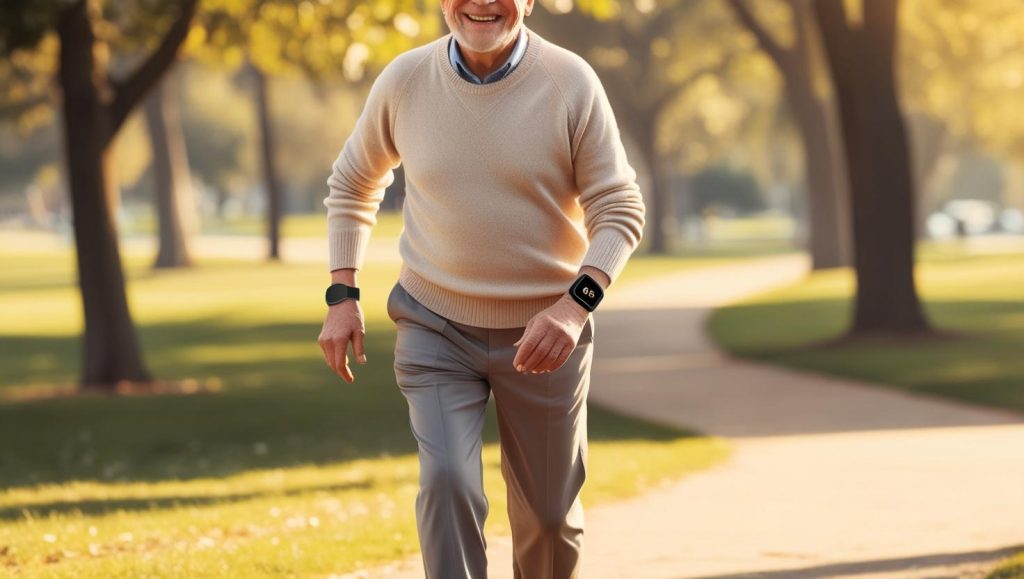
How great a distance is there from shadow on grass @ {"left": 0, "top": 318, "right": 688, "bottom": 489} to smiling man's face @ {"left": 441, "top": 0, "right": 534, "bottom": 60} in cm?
687

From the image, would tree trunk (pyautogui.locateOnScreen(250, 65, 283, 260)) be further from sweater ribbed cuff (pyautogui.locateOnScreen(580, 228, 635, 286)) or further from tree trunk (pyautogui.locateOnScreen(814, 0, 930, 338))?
sweater ribbed cuff (pyautogui.locateOnScreen(580, 228, 635, 286))

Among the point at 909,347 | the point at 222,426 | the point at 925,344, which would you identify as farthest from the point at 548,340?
the point at 925,344

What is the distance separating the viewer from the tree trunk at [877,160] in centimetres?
1861

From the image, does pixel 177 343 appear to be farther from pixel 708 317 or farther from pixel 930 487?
pixel 930 487

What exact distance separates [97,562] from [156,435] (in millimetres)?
6809

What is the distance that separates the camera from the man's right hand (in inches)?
176

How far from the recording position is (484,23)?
4.32m

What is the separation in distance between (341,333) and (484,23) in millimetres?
910

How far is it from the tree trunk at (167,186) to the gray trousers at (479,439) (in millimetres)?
38665

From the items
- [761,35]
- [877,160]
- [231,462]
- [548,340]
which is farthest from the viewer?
[761,35]

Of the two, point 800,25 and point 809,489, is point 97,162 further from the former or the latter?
point 800,25

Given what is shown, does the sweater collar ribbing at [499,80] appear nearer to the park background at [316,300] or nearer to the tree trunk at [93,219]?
the park background at [316,300]

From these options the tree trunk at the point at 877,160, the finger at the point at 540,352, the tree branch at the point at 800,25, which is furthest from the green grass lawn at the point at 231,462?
the tree branch at the point at 800,25

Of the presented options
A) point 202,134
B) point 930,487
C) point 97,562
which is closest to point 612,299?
point 930,487
